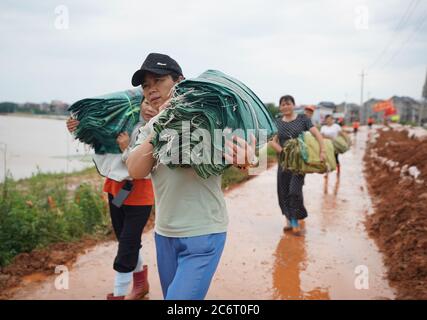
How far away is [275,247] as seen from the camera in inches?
187

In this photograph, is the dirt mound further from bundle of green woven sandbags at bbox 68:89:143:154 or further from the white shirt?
bundle of green woven sandbags at bbox 68:89:143:154

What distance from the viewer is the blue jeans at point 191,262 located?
6.19ft

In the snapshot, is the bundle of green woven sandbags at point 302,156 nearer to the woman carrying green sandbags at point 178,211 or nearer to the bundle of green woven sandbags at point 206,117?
the woman carrying green sandbags at point 178,211

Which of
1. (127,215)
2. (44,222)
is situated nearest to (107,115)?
(127,215)

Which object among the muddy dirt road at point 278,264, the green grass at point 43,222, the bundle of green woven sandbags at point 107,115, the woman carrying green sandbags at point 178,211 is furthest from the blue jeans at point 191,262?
the green grass at point 43,222

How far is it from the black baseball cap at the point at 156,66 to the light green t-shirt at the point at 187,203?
0.30m

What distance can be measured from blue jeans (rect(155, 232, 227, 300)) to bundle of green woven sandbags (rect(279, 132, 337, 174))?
307 centimetres

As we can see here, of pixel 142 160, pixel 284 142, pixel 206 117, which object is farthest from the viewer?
pixel 284 142

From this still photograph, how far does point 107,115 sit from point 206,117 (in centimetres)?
129

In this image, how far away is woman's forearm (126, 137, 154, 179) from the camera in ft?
6.02

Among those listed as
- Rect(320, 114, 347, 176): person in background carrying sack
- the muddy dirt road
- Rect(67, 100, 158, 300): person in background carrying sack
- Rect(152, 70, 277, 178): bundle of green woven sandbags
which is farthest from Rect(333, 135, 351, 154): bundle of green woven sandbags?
Rect(152, 70, 277, 178): bundle of green woven sandbags

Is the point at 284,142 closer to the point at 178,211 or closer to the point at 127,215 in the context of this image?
the point at 127,215

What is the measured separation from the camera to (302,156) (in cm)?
489

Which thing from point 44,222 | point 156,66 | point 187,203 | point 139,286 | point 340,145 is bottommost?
point 139,286
